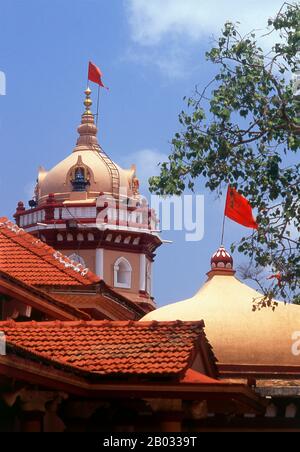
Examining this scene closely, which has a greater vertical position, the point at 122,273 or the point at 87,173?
the point at 87,173

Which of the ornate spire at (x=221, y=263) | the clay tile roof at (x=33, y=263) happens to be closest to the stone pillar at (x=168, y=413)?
the clay tile roof at (x=33, y=263)

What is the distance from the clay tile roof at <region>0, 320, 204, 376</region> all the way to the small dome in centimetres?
1290

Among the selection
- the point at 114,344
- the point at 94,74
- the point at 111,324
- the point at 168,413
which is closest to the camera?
the point at 168,413

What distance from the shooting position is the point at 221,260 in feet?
102

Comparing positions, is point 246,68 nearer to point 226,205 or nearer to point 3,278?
point 3,278

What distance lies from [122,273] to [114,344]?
38102 mm

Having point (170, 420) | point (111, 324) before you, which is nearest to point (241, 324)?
point (111, 324)

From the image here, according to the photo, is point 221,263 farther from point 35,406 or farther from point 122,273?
point 122,273

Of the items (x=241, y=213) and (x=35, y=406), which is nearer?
(x=35, y=406)

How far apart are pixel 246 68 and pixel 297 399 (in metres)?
8.24

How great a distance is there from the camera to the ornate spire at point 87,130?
5697 cm
